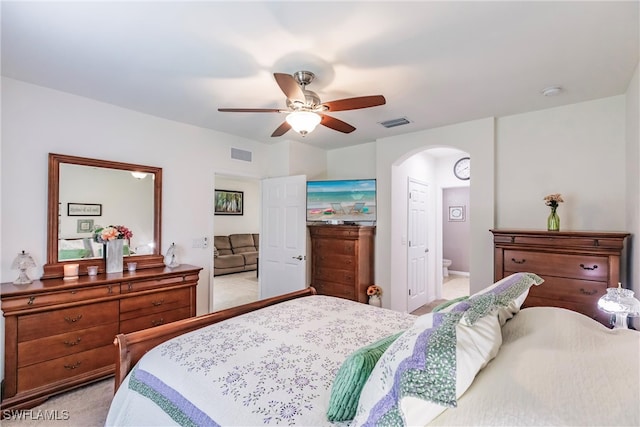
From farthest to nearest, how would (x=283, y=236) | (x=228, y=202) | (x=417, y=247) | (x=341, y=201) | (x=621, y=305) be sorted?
(x=228, y=202) → (x=417, y=247) → (x=283, y=236) → (x=341, y=201) → (x=621, y=305)

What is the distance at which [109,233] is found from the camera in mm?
2938

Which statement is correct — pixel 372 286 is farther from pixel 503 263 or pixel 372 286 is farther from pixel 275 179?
pixel 275 179

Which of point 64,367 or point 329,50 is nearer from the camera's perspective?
point 329,50

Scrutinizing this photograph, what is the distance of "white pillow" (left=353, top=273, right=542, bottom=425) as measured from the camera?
0.80 meters

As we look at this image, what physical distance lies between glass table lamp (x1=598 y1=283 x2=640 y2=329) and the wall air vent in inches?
157

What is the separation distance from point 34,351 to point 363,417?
2751 mm

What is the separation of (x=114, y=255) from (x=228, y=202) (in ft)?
17.3

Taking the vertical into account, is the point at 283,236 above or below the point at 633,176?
below

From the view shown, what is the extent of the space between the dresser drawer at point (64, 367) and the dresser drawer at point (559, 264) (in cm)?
376

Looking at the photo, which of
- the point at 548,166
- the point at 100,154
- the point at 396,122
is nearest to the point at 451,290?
the point at 548,166

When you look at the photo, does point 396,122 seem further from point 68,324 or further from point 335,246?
point 68,324

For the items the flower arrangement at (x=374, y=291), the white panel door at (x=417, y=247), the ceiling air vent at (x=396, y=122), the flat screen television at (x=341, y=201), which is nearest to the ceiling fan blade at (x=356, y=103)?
the ceiling air vent at (x=396, y=122)

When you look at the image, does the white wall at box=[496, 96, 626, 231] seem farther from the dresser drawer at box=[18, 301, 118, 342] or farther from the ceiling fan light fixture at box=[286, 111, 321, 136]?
the dresser drawer at box=[18, 301, 118, 342]

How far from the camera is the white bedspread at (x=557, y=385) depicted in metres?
0.72
